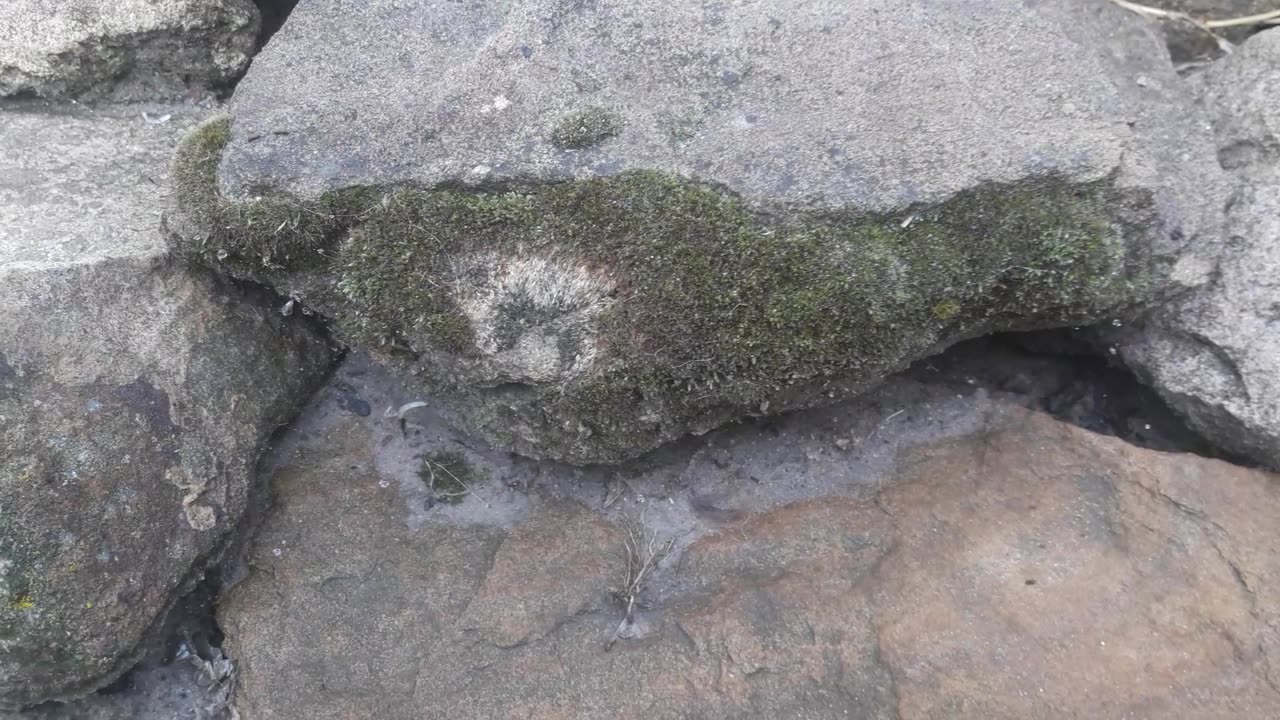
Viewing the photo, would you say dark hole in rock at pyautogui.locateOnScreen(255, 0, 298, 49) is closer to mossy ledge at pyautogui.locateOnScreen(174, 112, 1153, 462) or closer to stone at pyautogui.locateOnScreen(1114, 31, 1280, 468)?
mossy ledge at pyautogui.locateOnScreen(174, 112, 1153, 462)

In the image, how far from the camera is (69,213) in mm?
2320

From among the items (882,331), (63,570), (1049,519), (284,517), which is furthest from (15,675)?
(1049,519)

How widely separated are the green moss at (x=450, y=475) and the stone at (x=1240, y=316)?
1.86m

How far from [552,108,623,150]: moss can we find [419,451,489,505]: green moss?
1030 millimetres

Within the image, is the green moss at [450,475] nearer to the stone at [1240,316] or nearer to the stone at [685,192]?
the stone at [685,192]

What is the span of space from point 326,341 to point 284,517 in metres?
0.54

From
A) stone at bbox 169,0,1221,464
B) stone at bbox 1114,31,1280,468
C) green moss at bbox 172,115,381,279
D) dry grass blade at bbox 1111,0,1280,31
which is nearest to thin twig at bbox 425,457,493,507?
stone at bbox 169,0,1221,464

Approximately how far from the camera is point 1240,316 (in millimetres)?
2184

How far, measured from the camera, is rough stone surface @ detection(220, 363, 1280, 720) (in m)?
2.05

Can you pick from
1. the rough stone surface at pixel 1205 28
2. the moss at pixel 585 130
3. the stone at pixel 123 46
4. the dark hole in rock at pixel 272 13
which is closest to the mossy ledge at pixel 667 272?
the moss at pixel 585 130

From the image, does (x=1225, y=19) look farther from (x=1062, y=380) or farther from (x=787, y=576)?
(x=787, y=576)

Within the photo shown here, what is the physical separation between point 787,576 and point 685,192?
3.38 feet

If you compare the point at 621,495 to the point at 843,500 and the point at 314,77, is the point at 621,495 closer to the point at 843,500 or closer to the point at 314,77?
the point at 843,500

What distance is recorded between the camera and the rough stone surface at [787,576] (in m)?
2.05
